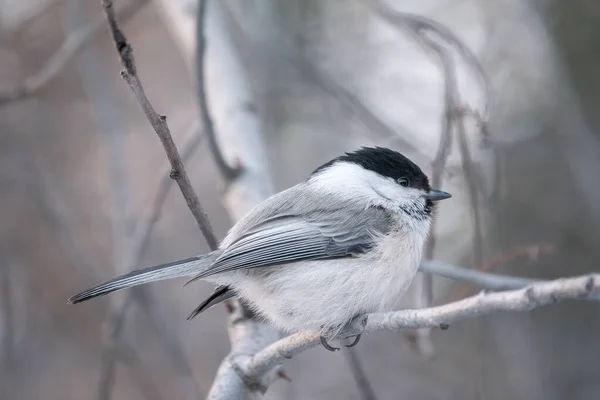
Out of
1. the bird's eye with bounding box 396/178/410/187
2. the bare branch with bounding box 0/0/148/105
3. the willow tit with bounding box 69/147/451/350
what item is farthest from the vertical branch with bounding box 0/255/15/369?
the bird's eye with bounding box 396/178/410/187

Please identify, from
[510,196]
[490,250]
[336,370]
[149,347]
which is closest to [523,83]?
[510,196]

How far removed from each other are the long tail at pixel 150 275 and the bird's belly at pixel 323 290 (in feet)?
0.46

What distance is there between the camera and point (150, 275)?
65.7 inches

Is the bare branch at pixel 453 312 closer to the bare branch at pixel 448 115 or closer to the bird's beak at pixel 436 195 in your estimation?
the bare branch at pixel 448 115

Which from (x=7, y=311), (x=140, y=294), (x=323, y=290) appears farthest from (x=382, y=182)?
(x=7, y=311)

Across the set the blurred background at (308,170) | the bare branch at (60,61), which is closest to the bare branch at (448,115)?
the blurred background at (308,170)

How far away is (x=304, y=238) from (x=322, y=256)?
0.08 m

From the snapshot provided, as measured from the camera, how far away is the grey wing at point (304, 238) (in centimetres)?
184

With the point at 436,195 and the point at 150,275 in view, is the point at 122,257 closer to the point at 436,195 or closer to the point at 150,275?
the point at 150,275

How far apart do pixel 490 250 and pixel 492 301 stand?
2645 millimetres

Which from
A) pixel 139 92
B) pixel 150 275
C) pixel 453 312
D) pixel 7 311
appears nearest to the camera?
pixel 453 312

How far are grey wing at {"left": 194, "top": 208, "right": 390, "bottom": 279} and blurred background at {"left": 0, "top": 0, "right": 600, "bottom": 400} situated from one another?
0.73m

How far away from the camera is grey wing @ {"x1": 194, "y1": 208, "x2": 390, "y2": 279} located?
1839 mm

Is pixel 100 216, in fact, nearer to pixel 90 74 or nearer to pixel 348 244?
pixel 90 74
